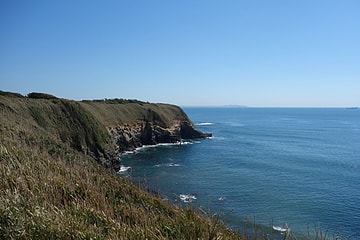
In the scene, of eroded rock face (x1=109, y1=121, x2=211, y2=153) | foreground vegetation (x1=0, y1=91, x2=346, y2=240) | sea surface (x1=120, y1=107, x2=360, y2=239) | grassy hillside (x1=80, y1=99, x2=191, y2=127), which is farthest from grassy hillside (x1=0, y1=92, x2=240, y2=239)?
grassy hillside (x1=80, y1=99, x2=191, y2=127)

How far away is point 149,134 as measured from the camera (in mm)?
79062

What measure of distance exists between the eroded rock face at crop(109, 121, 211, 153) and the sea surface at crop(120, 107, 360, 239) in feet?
16.1

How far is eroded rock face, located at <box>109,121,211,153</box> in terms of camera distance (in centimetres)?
6838

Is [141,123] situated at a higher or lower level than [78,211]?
lower

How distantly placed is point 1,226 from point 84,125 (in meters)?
47.6

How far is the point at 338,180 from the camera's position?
4053 centimetres

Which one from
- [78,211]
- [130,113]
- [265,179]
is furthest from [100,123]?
[78,211]

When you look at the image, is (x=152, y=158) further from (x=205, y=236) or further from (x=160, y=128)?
(x=205, y=236)

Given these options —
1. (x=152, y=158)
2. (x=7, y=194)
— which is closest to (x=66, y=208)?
(x=7, y=194)

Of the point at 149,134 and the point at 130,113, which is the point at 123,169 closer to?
the point at 149,134

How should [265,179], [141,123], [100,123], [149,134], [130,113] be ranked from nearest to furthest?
[265,179]
[100,123]
[149,134]
[141,123]
[130,113]

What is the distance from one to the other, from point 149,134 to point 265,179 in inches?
1645

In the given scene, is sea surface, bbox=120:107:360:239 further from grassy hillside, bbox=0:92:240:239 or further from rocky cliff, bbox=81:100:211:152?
grassy hillside, bbox=0:92:240:239

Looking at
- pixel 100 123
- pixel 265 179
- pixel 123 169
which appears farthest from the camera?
pixel 100 123
